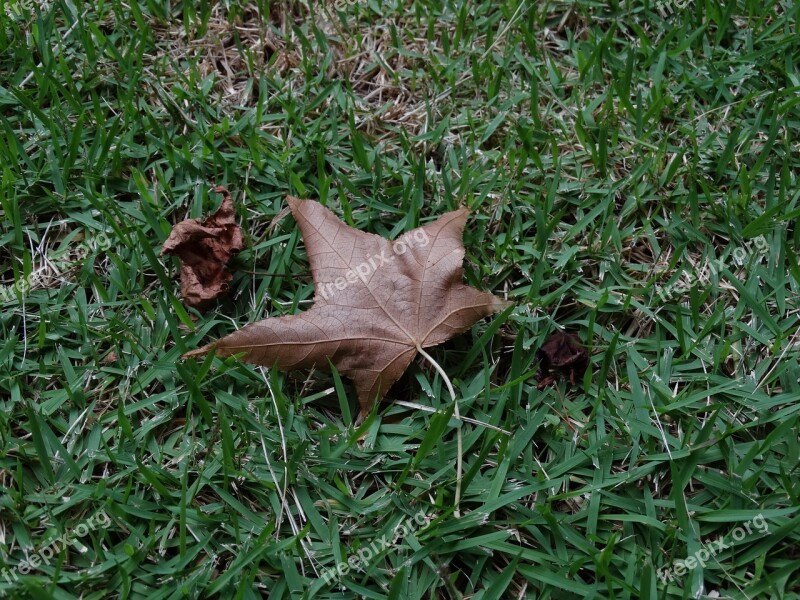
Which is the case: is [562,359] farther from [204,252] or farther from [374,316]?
[204,252]

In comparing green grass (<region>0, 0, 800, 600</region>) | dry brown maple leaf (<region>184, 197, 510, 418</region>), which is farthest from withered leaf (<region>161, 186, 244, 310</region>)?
dry brown maple leaf (<region>184, 197, 510, 418</region>)

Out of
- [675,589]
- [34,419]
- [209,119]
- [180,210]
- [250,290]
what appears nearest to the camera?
[675,589]

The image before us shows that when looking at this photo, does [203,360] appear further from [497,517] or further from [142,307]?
[497,517]

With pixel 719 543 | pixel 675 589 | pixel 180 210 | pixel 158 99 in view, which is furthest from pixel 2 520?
pixel 719 543

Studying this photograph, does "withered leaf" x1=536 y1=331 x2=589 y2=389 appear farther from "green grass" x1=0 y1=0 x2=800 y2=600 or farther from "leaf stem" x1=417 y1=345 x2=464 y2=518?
"leaf stem" x1=417 y1=345 x2=464 y2=518

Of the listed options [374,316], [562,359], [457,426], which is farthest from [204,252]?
[562,359]

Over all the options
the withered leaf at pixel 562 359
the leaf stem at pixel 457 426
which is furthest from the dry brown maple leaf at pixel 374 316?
the withered leaf at pixel 562 359
